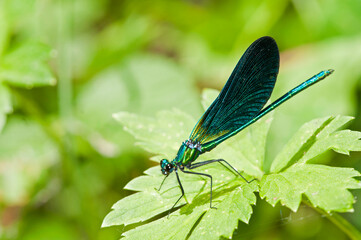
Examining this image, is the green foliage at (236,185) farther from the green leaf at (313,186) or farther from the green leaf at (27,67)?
the green leaf at (27,67)

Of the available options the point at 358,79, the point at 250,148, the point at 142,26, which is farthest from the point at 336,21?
the point at 250,148

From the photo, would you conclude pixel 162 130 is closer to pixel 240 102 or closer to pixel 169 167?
pixel 169 167

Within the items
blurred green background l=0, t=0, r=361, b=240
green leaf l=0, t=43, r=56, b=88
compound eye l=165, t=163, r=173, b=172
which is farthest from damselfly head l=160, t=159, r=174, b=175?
green leaf l=0, t=43, r=56, b=88

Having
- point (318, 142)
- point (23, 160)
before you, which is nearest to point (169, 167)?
point (318, 142)

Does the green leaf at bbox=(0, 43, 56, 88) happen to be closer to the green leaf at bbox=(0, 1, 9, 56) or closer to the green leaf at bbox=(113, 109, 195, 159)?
the green leaf at bbox=(0, 1, 9, 56)

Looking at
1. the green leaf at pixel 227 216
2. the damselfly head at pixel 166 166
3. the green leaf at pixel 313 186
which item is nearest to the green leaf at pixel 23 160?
the damselfly head at pixel 166 166

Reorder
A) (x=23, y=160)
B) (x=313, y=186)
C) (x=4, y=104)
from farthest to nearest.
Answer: (x=23, y=160) < (x=4, y=104) < (x=313, y=186)
